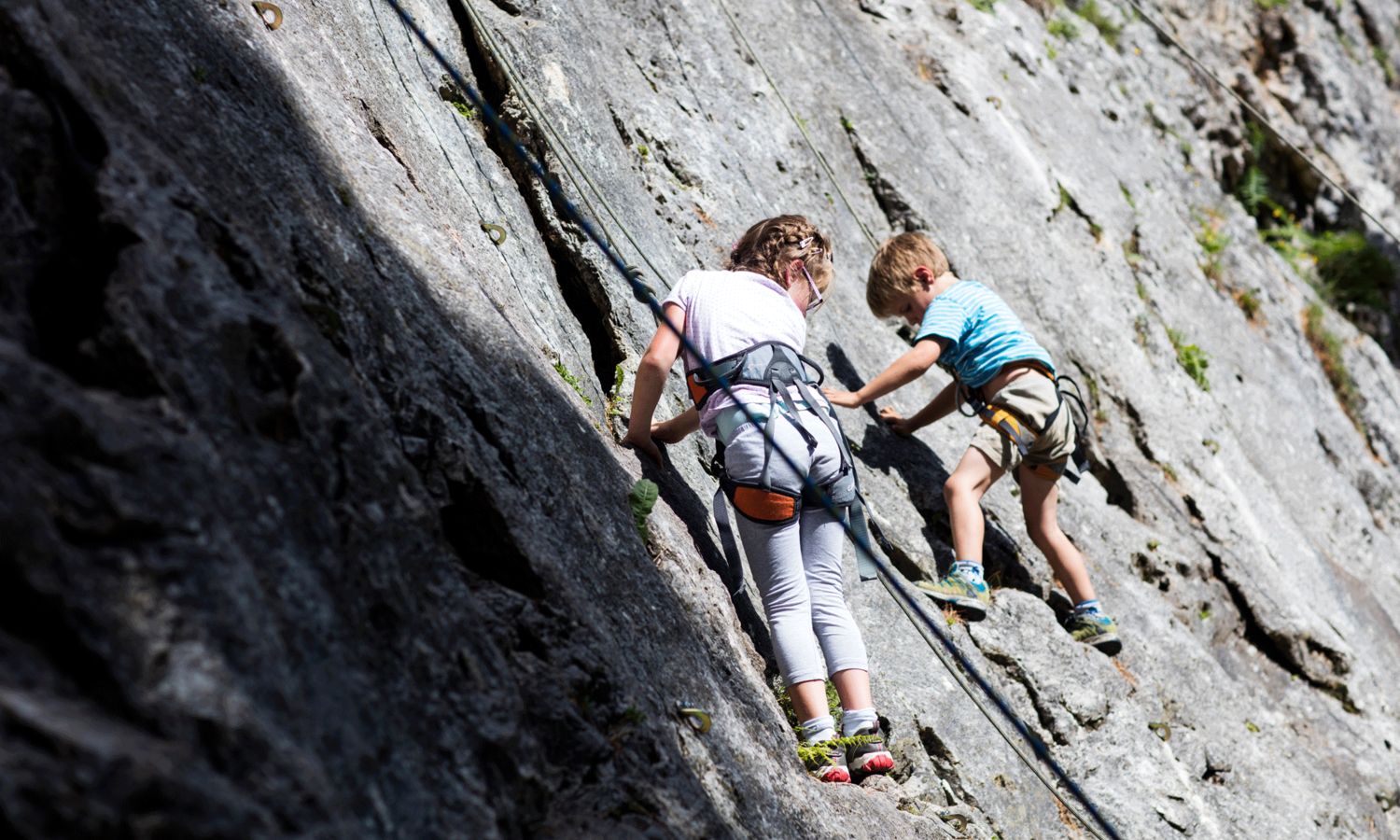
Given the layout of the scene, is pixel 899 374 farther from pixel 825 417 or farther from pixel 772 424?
pixel 772 424

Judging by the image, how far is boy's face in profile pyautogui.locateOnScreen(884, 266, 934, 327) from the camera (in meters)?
6.69

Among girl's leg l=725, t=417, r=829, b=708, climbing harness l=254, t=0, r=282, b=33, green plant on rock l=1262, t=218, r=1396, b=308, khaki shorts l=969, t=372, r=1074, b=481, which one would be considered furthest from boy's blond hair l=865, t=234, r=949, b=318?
green plant on rock l=1262, t=218, r=1396, b=308

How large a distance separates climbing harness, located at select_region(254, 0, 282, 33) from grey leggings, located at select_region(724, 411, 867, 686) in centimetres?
226

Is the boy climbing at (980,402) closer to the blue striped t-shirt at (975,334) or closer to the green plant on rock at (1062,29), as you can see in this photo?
the blue striped t-shirt at (975,334)

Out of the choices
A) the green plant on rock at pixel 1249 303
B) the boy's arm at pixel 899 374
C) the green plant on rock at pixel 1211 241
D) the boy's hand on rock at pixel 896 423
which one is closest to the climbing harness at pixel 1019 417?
the boy's hand on rock at pixel 896 423

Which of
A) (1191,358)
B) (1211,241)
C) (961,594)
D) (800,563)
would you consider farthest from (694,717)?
(1211,241)

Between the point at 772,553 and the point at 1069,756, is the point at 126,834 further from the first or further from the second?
the point at 1069,756

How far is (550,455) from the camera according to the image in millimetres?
4020

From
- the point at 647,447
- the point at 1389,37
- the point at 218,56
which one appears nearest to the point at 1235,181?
the point at 1389,37

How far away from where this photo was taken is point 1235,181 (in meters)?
14.2

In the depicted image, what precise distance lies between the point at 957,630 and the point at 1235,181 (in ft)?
33.8

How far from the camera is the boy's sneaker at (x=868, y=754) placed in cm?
462

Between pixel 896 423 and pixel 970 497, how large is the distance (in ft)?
2.42

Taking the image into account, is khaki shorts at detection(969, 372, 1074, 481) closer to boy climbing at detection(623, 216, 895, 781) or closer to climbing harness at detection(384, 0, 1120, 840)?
climbing harness at detection(384, 0, 1120, 840)
